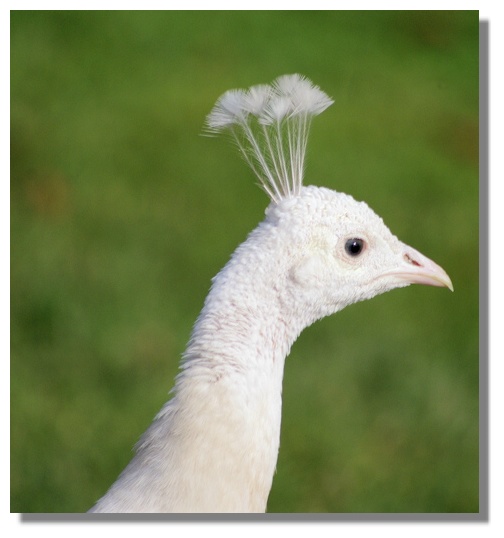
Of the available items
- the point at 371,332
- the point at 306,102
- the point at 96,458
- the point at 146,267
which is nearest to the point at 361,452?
the point at 371,332

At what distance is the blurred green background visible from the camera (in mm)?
3613

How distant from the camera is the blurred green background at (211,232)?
361 centimetres

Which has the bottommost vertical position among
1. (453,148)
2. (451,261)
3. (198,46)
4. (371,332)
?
(371,332)

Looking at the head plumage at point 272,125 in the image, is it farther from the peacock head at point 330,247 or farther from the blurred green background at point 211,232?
the blurred green background at point 211,232

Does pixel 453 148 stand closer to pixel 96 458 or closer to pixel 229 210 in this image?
pixel 229 210

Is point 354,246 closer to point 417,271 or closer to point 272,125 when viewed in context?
point 417,271

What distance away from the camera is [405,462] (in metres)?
3.88

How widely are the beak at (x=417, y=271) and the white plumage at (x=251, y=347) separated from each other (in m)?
0.07

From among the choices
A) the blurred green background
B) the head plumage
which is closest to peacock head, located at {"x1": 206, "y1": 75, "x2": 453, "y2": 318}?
the head plumage

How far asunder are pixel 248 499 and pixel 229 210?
8.24 feet

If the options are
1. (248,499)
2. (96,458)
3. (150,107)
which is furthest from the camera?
(150,107)

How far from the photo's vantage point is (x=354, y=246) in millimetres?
2082

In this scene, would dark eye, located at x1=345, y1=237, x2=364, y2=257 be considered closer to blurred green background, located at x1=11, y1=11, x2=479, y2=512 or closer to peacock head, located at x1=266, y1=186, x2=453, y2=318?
peacock head, located at x1=266, y1=186, x2=453, y2=318

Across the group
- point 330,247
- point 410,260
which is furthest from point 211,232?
point 330,247
